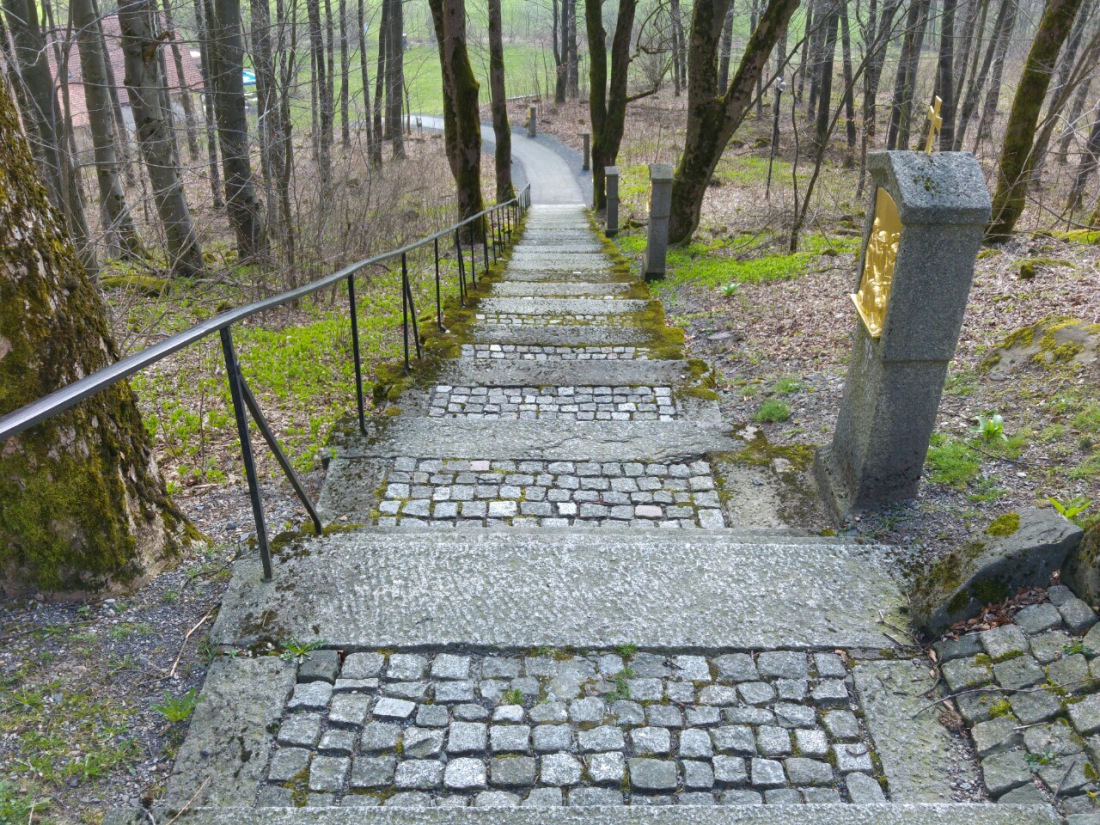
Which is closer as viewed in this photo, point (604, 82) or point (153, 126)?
point (153, 126)

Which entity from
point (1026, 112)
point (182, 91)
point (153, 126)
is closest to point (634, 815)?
point (1026, 112)

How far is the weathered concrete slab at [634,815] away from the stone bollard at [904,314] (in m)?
1.77

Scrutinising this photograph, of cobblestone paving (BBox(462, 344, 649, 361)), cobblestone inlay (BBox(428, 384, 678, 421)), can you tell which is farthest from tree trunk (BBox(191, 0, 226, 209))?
cobblestone inlay (BBox(428, 384, 678, 421))

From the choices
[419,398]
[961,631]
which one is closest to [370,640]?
[961,631]

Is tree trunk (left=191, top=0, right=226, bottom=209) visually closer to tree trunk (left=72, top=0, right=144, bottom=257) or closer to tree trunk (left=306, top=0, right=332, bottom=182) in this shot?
tree trunk (left=72, top=0, right=144, bottom=257)

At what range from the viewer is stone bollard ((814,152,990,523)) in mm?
2961

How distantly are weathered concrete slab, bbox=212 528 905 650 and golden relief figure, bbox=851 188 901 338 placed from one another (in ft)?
3.46

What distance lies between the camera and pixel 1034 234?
8273mm

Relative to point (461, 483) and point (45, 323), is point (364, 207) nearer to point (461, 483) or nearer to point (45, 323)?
point (461, 483)

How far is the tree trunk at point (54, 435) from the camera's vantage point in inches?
96.2

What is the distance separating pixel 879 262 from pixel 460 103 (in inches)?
471

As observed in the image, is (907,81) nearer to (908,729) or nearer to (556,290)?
(556,290)

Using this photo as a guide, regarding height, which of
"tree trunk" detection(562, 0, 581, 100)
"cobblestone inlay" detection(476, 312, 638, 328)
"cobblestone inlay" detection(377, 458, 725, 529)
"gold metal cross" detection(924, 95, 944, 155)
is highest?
"tree trunk" detection(562, 0, 581, 100)

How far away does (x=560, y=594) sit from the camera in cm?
281
